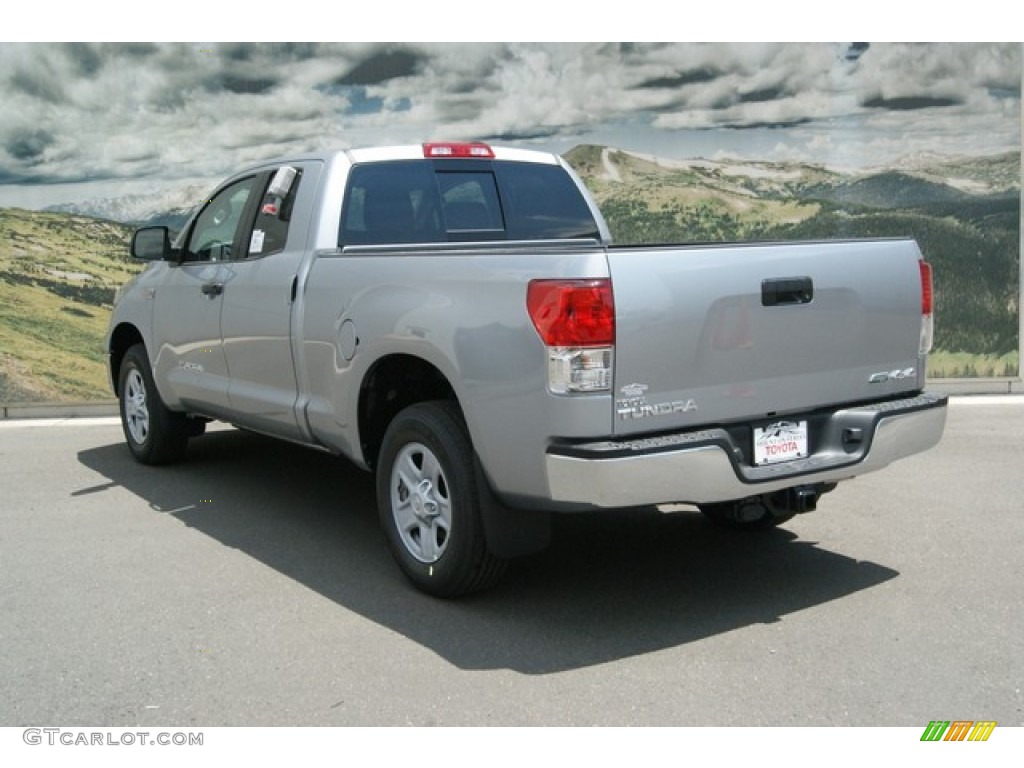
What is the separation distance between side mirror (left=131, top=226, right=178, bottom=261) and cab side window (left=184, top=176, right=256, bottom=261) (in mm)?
129

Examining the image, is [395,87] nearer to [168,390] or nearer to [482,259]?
[168,390]

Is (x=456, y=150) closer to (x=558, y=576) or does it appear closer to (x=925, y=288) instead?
(x=558, y=576)

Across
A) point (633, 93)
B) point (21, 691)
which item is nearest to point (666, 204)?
point (633, 93)

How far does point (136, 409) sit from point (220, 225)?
1875mm

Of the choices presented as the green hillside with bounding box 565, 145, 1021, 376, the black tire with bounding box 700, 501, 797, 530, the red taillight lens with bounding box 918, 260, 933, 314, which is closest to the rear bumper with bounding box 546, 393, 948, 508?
the red taillight lens with bounding box 918, 260, 933, 314

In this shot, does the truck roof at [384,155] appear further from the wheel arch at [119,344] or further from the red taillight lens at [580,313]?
the red taillight lens at [580,313]

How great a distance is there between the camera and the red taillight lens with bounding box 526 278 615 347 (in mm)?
4043

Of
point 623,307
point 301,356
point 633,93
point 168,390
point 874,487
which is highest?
point 633,93

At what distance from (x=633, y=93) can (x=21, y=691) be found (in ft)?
28.9

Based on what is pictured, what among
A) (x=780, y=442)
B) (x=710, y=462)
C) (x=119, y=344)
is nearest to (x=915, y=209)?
(x=119, y=344)

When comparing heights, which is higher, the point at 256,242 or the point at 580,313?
the point at 256,242

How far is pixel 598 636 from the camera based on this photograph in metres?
4.50

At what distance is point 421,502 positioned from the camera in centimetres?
487
